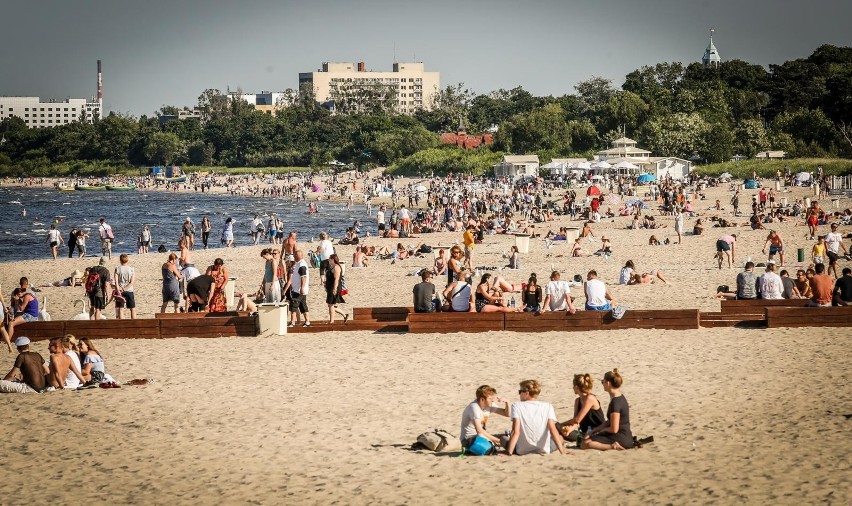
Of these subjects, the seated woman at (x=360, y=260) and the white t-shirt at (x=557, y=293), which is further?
the seated woman at (x=360, y=260)

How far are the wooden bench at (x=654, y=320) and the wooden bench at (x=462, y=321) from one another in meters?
1.64

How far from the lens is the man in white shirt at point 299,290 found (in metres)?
15.6

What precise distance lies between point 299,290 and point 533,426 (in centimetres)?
747

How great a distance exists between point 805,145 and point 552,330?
60186 mm

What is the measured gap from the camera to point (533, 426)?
9.07m

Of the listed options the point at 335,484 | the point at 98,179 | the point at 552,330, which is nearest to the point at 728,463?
the point at 335,484

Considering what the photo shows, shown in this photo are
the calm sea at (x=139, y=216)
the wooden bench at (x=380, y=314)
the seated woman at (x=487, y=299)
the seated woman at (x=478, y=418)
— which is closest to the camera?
the seated woman at (x=478, y=418)

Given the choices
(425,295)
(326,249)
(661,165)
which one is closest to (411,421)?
(425,295)

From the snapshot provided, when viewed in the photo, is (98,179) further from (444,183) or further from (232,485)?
(232,485)

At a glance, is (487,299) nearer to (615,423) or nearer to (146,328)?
(146,328)

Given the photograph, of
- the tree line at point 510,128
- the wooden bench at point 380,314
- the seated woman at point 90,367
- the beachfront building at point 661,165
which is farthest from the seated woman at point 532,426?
the tree line at point 510,128

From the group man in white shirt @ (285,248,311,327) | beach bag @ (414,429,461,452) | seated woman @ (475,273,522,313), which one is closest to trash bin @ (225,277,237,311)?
man in white shirt @ (285,248,311,327)

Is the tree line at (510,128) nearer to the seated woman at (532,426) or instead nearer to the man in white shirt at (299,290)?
the man in white shirt at (299,290)

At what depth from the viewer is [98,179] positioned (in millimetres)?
130125
